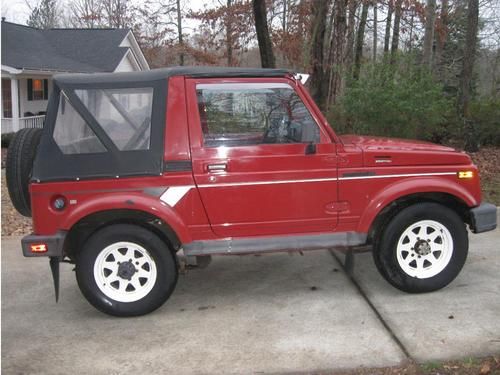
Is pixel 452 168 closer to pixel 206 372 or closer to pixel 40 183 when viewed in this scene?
pixel 206 372

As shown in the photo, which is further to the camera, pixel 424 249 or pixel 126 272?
pixel 424 249

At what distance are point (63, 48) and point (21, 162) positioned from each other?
25.4m

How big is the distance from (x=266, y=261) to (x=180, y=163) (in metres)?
2.00

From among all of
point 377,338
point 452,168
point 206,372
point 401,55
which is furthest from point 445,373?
point 401,55

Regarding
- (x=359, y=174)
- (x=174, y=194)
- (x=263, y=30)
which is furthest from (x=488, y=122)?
(x=174, y=194)

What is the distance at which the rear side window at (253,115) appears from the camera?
441 centimetres

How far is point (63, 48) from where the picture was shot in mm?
27656

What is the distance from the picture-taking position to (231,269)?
567 cm

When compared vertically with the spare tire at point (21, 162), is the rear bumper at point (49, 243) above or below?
below

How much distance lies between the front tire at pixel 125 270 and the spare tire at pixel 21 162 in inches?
26.4

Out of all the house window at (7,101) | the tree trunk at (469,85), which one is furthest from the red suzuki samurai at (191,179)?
the house window at (7,101)

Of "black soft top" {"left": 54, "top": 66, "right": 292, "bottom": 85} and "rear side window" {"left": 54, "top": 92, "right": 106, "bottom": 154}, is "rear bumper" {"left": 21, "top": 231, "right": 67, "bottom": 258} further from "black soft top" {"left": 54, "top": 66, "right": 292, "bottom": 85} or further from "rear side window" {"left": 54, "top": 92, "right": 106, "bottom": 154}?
"black soft top" {"left": 54, "top": 66, "right": 292, "bottom": 85}

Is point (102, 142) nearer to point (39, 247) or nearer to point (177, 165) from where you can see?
point (177, 165)

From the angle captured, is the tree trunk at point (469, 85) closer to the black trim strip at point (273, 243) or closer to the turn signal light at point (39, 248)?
the black trim strip at point (273, 243)
